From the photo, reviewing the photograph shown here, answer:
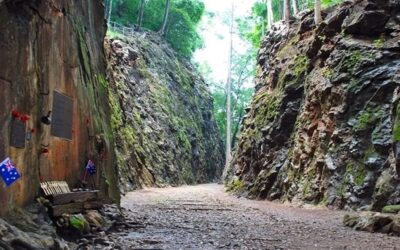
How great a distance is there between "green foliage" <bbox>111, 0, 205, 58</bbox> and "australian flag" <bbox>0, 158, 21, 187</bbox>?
1299 inches

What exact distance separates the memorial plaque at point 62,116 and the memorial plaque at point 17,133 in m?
1.30

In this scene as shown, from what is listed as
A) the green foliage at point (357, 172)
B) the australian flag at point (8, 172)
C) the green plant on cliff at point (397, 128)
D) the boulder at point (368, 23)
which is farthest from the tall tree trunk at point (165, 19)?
the australian flag at point (8, 172)

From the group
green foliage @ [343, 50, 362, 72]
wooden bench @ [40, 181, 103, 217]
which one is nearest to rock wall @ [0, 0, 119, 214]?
wooden bench @ [40, 181, 103, 217]

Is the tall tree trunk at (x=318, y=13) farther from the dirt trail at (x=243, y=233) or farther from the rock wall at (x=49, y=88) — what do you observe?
the rock wall at (x=49, y=88)

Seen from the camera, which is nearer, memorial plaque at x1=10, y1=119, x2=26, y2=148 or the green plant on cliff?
memorial plaque at x1=10, y1=119, x2=26, y2=148

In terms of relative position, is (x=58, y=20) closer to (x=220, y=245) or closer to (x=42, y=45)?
(x=42, y=45)

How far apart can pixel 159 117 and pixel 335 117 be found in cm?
1778

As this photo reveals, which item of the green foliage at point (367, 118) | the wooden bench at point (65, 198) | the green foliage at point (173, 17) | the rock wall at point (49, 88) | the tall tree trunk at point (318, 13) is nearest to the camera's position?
the rock wall at point (49, 88)

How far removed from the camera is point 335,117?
14570 mm

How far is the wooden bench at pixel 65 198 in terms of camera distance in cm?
661

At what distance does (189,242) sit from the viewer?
22.7 feet

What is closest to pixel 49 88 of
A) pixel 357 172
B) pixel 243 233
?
pixel 243 233

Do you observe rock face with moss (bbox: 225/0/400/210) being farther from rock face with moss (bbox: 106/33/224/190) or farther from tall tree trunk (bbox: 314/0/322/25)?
rock face with moss (bbox: 106/33/224/190)

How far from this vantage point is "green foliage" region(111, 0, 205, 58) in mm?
37719
